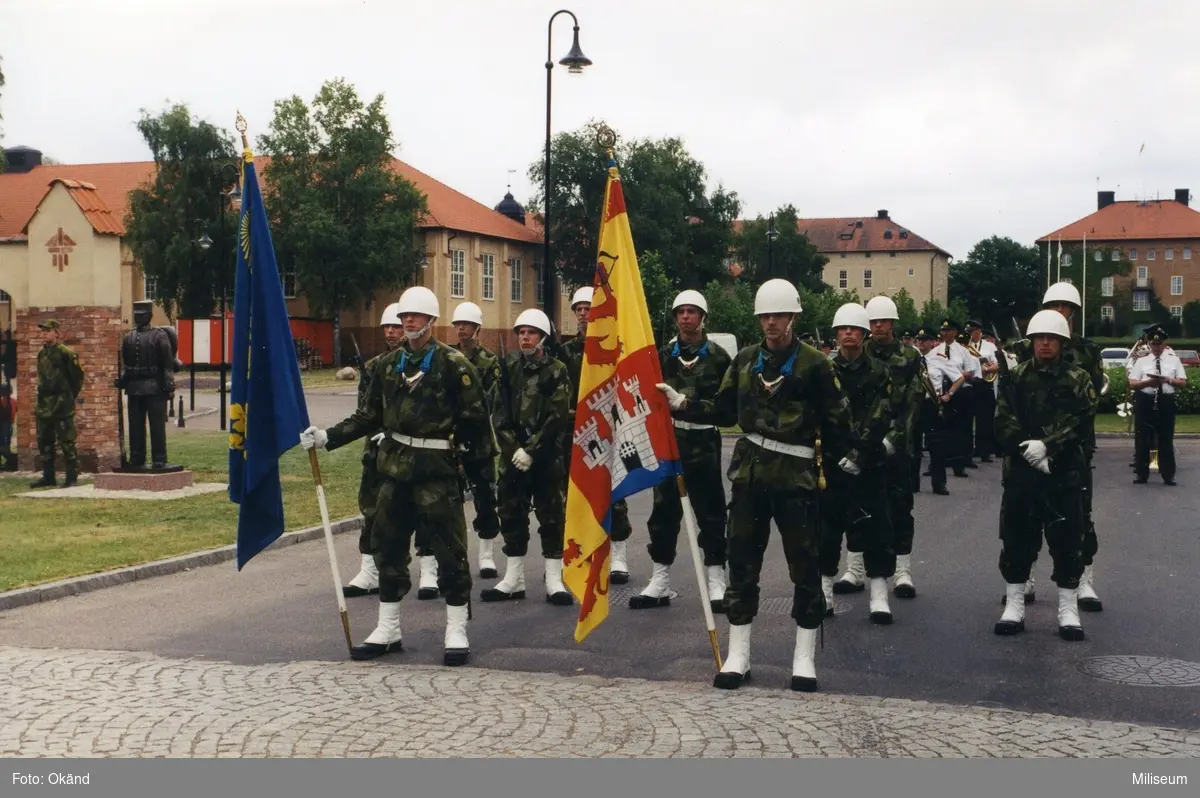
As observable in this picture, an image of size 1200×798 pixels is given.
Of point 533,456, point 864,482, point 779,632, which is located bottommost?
point 779,632

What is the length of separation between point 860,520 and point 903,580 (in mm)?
1070

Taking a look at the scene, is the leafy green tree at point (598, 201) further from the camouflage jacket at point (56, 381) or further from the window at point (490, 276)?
the camouflage jacket at point (56, 381)

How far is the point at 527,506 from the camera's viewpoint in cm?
1020

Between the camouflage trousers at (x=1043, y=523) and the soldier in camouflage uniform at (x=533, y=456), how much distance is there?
316cm

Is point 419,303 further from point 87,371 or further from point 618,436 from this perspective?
point 87,371

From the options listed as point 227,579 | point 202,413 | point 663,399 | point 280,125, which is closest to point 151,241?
point 280,125

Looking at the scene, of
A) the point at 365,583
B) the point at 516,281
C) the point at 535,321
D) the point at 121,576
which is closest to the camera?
the point at 535,321

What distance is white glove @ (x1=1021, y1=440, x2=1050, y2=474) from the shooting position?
27.3 ft

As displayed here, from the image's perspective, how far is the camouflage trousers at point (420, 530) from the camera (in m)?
7.86

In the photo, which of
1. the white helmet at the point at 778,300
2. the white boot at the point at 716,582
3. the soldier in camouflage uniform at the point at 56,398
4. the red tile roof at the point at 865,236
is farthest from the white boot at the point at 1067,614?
the red tile roof at the point at 865,236

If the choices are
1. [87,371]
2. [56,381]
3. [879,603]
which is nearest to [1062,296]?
[879,603]

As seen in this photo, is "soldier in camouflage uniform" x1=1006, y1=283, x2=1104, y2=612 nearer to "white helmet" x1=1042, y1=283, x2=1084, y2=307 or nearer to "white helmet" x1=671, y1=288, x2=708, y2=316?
"white helmet" x1=1042, y1=283, x2=1084, y2=307

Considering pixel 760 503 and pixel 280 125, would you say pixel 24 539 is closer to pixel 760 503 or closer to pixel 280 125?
pixel 760 503

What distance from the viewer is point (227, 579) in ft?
→ 36.1
